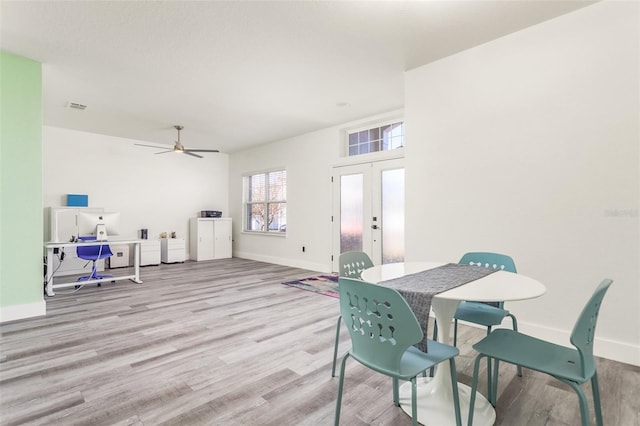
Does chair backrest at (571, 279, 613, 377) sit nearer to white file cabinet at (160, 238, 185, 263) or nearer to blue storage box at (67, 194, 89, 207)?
white file cabinet at (160, 238, 185, 263)

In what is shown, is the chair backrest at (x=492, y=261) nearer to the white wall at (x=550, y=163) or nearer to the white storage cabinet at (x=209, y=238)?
the white wall at (x=550, y=163)

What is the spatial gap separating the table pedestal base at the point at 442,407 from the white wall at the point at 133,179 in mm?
7043

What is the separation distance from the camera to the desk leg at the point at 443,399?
172cm

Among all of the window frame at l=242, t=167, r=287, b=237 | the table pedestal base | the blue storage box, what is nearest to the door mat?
the window frame at l=242, t=167, r=287, b=237

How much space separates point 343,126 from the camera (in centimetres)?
584

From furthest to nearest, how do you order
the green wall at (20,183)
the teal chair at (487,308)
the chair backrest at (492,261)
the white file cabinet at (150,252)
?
the white file cabinet at (150,252), the green wall at (20,183), the chair backrest at (492,261), the teal chair at (487,308)

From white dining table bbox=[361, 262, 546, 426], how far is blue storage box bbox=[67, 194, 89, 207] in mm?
6574

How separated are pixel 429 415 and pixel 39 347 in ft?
10.1

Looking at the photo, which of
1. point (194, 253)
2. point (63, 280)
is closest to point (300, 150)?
point (194, 253)

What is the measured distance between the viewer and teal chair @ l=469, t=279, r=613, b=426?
50.8 inches

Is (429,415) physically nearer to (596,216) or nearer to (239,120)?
(596,216)

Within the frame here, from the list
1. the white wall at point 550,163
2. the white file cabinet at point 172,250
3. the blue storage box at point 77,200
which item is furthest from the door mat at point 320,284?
the blue storage box at point 77,200

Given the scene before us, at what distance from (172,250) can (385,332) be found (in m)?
6.91

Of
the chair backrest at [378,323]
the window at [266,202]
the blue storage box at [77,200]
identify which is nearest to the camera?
the chair backrest at [378,323]
